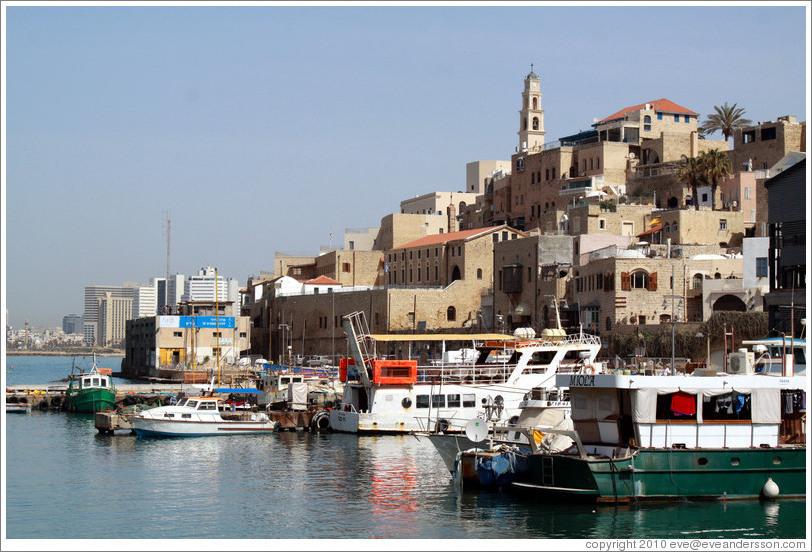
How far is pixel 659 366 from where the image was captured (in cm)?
4594

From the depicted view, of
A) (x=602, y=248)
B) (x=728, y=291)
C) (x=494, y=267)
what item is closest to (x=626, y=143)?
(x=494, y=267)

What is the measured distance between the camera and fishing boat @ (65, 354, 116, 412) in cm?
5203

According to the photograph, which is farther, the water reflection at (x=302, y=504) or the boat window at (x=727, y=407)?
the boat window at (x=727, y=407)

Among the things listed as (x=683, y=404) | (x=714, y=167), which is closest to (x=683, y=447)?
(x=683, y=404)

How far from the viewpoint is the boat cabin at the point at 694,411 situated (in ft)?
78.3

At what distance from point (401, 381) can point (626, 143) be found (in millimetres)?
46015

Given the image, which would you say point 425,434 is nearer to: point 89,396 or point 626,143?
point 89,396

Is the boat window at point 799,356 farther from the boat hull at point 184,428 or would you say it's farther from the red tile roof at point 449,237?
the red tile roof at point 449,237

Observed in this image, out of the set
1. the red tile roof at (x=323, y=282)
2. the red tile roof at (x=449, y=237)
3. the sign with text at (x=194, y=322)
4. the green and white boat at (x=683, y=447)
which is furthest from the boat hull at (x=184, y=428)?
the red tile roof at (x=323, y=282)

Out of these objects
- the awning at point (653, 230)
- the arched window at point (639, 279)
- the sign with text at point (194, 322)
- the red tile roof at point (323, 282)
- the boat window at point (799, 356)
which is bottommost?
the boat window at point (799, 356)

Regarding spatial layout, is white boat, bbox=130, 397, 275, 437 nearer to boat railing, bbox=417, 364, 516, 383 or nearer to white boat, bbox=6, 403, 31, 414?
boat railing, bbox=417, 364, 516, 383

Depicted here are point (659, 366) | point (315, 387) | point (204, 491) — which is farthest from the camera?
point (315, 387)

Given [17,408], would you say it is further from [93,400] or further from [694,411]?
[694,411]

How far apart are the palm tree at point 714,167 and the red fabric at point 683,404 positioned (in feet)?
154
